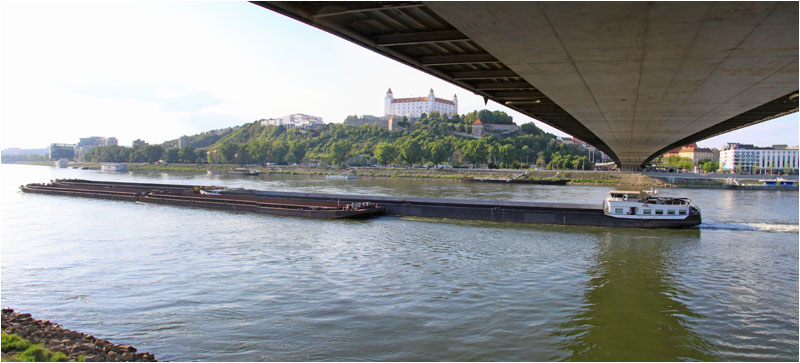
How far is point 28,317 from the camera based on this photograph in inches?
391

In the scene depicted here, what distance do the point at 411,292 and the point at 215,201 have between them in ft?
85.4

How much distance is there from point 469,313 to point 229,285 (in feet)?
22.5

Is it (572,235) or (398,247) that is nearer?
(398,247)

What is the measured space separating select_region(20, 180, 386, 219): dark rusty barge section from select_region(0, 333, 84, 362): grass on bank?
20.6 meters

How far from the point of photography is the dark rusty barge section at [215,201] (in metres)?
29.0

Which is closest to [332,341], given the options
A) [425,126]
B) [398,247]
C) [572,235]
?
[398,247]

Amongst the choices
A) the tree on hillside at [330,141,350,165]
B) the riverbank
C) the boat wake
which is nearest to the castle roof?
the tree on hillside at [330,141,350,165]

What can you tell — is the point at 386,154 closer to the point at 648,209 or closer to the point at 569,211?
the point at 569,211

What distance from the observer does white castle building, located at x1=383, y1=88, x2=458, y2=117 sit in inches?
7160

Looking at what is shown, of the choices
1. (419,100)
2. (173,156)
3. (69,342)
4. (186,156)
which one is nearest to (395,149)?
(186,156)

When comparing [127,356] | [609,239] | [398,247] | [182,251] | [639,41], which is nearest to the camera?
[639,41]

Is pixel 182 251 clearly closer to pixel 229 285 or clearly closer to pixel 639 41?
pixel 229 285

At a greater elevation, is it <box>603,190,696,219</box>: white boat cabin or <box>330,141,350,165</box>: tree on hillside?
<box>330,141,350,165</box>: tree on hillside

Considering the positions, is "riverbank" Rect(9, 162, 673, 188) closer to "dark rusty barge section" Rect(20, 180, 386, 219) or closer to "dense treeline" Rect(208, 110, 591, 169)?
"dense treeline" Rect(208, 110, 591, 169)
